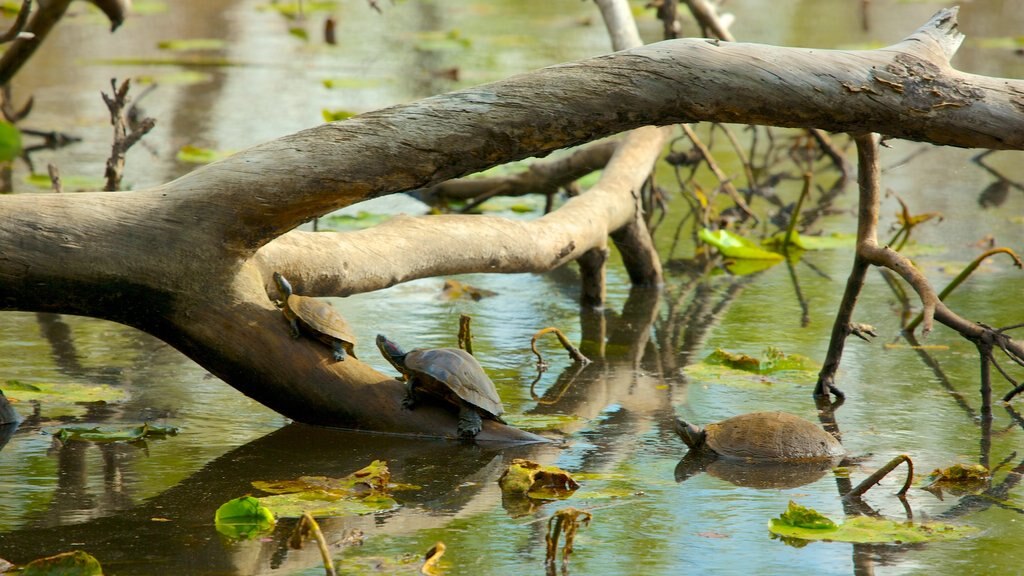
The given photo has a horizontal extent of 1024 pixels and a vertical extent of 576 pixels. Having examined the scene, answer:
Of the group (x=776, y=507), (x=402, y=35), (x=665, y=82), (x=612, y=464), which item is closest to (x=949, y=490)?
(x=776, y=507)

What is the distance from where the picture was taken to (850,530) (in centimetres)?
308

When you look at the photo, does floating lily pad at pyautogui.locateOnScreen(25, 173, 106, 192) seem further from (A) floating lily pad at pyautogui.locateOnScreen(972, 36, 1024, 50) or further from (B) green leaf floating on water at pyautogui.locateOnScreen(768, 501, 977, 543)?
(A) floating lily pad at pyautogui.locateOnScreen(972, 36, 1024, 50)

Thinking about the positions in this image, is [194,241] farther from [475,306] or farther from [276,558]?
[475,306]

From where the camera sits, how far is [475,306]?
5.70 metres

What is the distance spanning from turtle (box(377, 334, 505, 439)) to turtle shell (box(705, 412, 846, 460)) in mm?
637

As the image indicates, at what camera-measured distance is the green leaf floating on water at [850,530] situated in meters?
3.05

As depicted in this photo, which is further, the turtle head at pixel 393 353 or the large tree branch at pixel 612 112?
the turtle head at pixel 393 353

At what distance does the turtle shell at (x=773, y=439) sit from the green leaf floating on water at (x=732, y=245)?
2.51m

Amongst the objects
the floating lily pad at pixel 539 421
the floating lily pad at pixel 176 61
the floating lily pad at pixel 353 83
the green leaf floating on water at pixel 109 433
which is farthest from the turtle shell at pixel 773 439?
the floating lily pad at pixel 176 61

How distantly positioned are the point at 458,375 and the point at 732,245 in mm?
2804

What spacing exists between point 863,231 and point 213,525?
2.27 m

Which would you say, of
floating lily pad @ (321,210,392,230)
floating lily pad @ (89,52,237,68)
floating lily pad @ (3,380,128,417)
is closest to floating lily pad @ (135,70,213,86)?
floating lily pad @ (89,52,237,68)

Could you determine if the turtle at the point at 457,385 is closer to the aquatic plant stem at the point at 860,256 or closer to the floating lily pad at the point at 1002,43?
the aquatic plant stem at the point at 860,256

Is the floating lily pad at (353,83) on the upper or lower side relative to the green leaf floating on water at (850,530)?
upper
